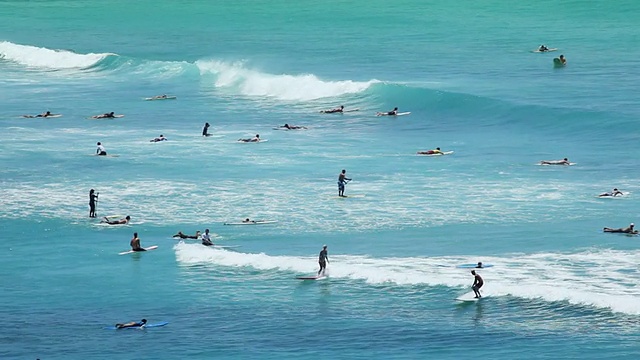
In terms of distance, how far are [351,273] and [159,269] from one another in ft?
24.5

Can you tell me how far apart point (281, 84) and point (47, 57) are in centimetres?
2900

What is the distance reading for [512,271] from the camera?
51531 millimetres

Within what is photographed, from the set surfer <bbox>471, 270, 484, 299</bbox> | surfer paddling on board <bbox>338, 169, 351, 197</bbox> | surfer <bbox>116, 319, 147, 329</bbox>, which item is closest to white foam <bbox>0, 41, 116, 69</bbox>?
surfer paddling on board <bbox>338, 169, 351, 197</bbox>

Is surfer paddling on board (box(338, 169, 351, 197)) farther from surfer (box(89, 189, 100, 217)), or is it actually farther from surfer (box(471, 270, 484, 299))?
surfer (box(471, 270, 484, 299))

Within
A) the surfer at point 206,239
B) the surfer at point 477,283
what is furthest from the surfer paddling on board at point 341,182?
the surfer at point 477,283

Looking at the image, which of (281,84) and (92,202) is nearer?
(92,202)

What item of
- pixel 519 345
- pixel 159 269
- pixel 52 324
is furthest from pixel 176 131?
pixel 519 345

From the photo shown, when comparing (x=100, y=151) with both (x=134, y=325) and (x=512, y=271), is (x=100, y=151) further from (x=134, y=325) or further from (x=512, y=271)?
(x=134, y=325)

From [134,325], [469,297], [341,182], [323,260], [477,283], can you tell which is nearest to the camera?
[134,325]

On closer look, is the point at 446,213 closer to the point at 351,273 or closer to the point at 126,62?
the point at 351,273

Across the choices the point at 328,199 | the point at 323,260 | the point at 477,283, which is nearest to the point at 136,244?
the point at 323,260

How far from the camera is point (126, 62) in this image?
11725 cm

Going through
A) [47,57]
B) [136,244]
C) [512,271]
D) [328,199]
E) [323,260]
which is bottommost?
[512,271]

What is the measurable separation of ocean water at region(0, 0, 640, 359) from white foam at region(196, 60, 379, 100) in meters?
0.25
